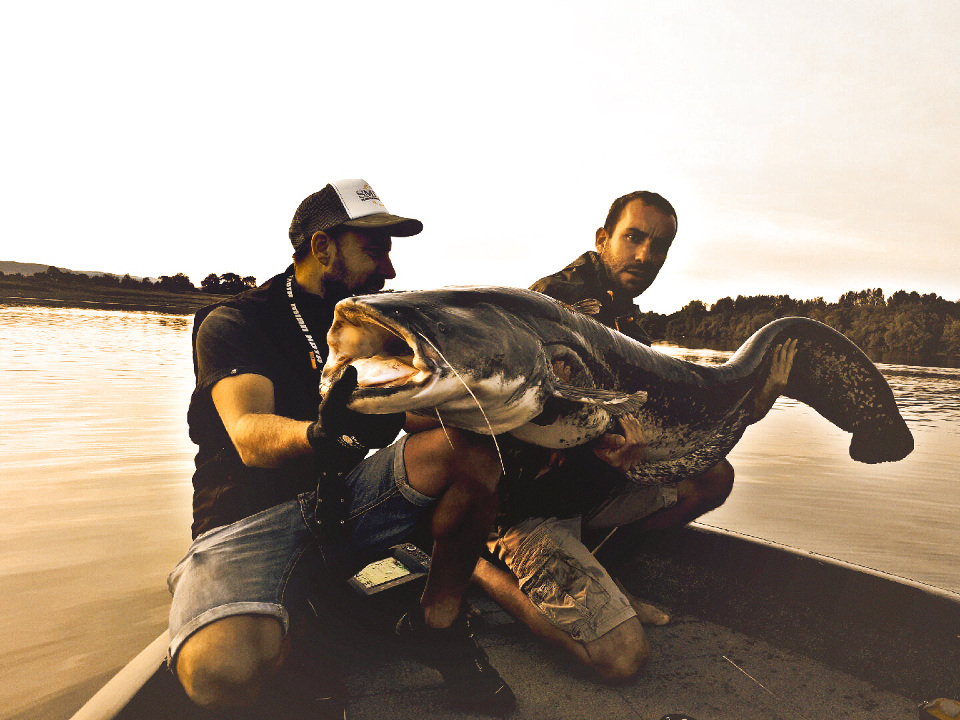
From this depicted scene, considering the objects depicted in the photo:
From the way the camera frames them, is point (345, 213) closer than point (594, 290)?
Yes

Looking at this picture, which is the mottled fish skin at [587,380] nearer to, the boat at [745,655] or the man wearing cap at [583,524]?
the man wearing cap at [583,524]

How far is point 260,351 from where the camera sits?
2367 mm

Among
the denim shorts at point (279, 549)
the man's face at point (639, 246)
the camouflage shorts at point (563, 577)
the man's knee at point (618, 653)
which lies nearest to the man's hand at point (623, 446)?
the camouflage shorts at point (563, 577)

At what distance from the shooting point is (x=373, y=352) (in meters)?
1.63

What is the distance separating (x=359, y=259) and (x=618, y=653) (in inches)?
74.0

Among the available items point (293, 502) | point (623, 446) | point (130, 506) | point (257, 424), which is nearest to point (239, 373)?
point (257, 424)

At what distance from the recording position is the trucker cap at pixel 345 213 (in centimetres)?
257

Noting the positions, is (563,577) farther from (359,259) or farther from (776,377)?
(776,377)

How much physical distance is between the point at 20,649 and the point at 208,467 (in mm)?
1530

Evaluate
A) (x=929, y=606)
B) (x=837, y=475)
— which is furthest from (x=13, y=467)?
(x=837, y=475)

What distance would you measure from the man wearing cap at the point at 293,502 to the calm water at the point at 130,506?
1.23m

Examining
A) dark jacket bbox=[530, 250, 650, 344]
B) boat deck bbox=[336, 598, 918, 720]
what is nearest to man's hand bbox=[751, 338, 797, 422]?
dark jacket bbox=[530, 250, 650, 344]

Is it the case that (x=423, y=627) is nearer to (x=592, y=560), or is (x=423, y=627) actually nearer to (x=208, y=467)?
(x=592, y=560)

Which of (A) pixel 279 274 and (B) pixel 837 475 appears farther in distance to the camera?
(B) pixel 837 475
